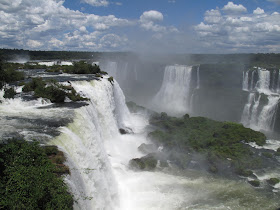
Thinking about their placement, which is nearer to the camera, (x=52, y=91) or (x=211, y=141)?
(x=52, y=91)

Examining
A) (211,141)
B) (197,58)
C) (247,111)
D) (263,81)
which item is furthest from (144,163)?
(197,58)

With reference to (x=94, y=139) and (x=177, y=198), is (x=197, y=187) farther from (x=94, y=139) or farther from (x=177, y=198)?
(x=94, y=139)

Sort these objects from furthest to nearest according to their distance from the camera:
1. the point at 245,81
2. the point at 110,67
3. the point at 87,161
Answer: the point at 110,67 → the point at 245,81 → the point at 87,161

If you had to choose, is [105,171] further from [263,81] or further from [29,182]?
[263,81]

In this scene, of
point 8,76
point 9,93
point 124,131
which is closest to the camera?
point 9,93

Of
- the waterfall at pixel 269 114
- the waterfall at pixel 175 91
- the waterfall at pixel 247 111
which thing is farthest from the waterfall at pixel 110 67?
the waterfall at pixel 269 114

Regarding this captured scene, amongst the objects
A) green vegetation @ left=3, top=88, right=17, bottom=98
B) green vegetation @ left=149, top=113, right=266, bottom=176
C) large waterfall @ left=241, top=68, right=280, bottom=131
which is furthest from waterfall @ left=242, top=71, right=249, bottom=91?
green vegetation @ left=3, top=88, right=17, bottom=98
